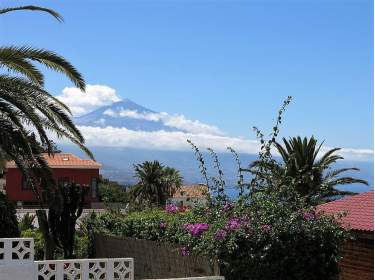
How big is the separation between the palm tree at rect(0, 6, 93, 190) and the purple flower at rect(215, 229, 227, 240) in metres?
5.06

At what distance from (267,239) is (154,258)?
4.60m

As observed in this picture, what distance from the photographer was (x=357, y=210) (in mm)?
16781

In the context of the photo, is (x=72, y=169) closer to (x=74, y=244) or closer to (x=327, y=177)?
(x=327, y=177)

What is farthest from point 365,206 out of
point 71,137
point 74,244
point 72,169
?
point 72,169

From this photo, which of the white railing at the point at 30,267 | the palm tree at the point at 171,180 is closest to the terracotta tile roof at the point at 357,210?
the white railing at the point at 30,267

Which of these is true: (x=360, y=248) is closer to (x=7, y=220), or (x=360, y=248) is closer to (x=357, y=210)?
(x=357, y=210)

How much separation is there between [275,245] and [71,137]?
22.0 feet

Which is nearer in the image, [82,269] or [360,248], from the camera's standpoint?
[82,269]

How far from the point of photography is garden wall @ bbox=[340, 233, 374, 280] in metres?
15.4

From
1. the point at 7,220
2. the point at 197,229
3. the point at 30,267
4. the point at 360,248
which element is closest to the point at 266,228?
the point at 197,229

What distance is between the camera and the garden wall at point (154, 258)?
40.4 ft

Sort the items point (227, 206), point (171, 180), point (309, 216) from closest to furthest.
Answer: point (309, 216)
point (227, 206)
point (171, 180)

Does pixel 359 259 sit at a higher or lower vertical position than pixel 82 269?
lower

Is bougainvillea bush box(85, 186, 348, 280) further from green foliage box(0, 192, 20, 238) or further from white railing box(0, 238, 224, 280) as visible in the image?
green foliage box(0, 192, 20, 238)
